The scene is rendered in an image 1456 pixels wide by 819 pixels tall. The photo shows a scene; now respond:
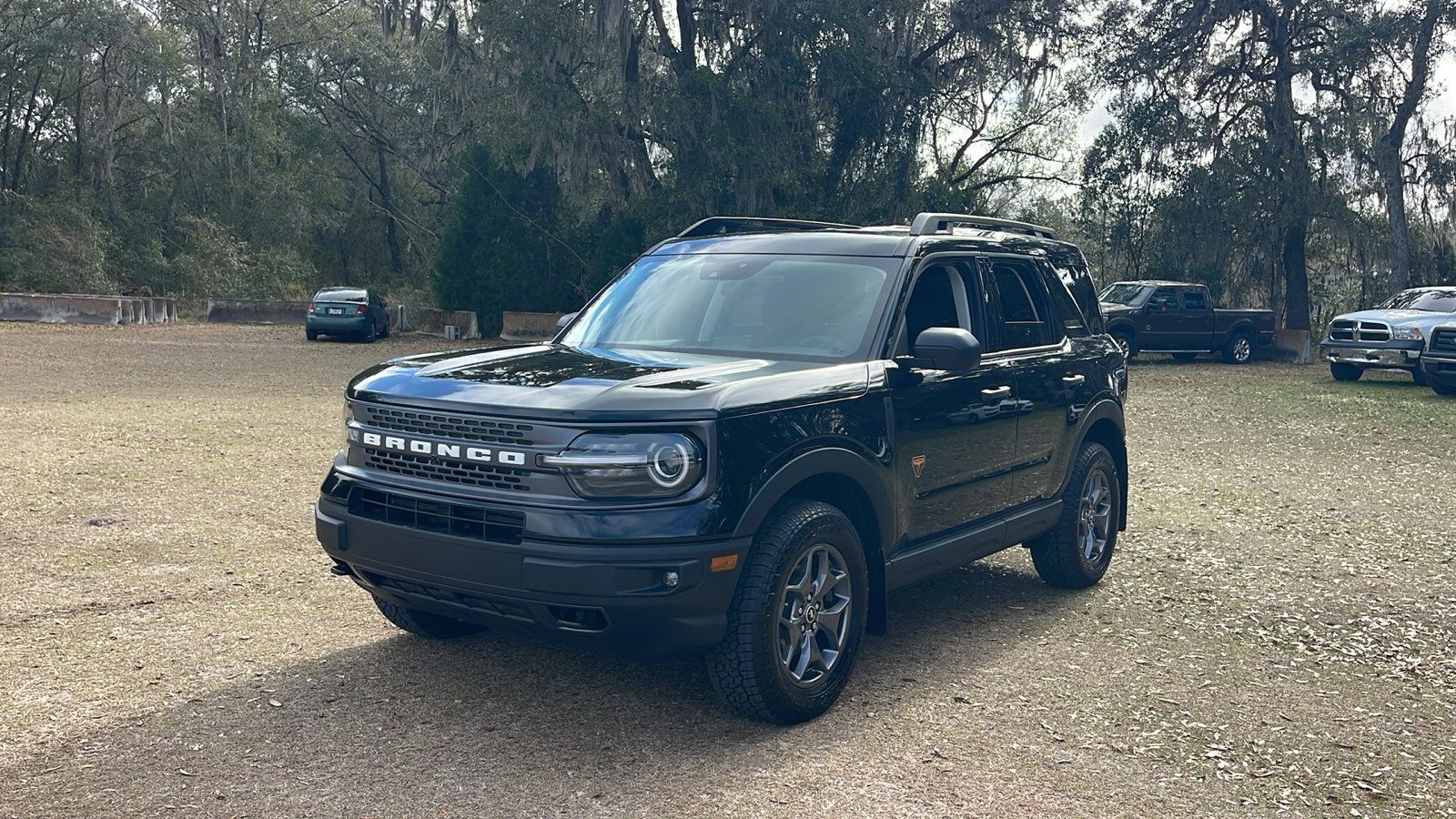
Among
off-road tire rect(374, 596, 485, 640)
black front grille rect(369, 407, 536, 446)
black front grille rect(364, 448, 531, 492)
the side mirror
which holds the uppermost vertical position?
the side mirror

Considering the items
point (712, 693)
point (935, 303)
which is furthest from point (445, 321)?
point (712, 693)

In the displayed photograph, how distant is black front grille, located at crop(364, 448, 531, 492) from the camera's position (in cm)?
429

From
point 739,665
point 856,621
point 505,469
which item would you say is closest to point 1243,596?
point 856,621

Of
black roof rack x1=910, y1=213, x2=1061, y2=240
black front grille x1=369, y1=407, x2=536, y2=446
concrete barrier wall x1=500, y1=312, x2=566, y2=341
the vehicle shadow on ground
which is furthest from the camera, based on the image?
concrete barrier wall x1=500, y1=312, x2=566, y2=341

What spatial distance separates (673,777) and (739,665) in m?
0.47

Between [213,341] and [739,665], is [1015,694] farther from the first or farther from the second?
[213,341]

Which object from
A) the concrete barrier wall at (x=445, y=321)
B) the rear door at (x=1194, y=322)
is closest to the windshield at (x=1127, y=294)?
the rear door at (x=1194, y=322)

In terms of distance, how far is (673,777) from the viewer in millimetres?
4152

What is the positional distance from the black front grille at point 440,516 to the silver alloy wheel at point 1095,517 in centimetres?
364

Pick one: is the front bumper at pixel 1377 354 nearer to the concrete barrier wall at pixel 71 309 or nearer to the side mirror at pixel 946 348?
the side mirror at pixel 946 348

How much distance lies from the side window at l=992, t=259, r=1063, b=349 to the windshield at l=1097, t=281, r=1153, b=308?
21372 mm

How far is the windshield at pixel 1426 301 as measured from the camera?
2114 centimetres

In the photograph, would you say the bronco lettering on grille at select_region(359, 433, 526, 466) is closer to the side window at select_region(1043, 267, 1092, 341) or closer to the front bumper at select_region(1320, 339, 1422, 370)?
the side window at select_region(1043, 267, 1092, 341)

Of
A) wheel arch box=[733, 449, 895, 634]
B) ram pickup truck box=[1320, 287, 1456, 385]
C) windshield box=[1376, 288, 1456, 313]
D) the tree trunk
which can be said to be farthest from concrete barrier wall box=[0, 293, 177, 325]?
wheel arch box=[733, 449, 895, 634]
